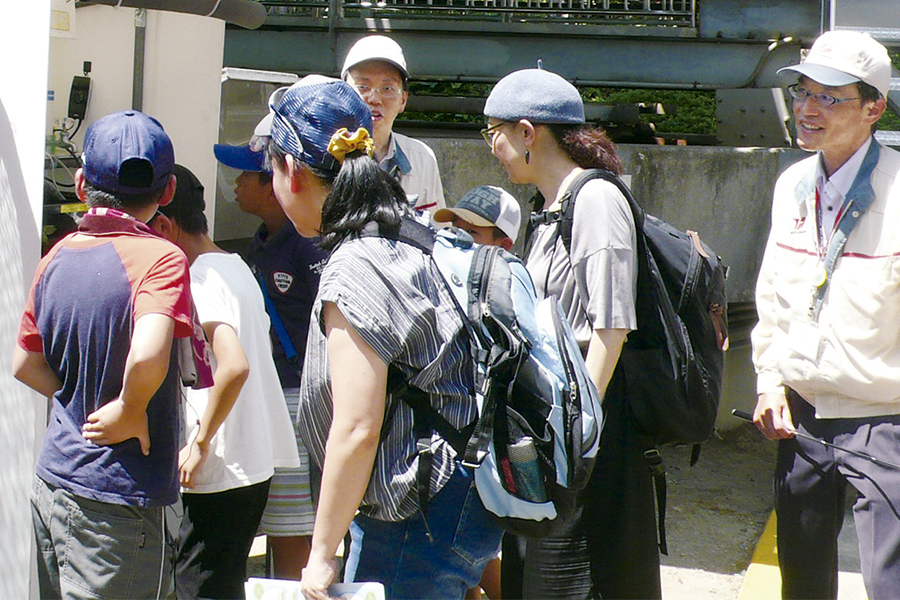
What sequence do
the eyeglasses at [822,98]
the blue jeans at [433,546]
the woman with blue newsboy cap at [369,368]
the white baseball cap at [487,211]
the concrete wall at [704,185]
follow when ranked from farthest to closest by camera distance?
the concrete wall at [704,185] < the white baseball cap at [487,211] < the eyeglasses at [822,98] < the blue jeans at [433,546] < the woman with blue newsboy cap at [369,368]

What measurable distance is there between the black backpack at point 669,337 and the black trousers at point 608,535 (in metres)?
0.06

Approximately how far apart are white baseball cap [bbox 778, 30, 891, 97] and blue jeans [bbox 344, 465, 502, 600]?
1.67 m

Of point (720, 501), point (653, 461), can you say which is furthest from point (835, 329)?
point (720, 501)

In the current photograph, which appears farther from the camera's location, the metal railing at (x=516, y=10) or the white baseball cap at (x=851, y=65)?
the metal railing at (x=516, y=10)

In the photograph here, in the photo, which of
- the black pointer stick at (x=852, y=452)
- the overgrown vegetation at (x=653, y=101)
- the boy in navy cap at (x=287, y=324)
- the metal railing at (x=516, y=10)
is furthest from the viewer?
the overgrown vegetation at (x=653, y=101)

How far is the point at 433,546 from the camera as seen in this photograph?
7.16 feet

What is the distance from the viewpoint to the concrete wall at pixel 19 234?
3029 millimetres

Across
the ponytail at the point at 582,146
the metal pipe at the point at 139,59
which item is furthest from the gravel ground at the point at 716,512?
the metal pipe at the point at 139,59

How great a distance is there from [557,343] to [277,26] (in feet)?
18.4

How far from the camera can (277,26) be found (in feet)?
23.8

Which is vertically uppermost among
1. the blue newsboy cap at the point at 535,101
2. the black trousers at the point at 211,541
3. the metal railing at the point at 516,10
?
the metal railing at the point at 516,10

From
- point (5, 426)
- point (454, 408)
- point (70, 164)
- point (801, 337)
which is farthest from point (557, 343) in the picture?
point (70, 164)

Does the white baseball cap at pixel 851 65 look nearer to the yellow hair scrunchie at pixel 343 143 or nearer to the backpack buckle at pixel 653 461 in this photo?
the backpack buckle at pixel 653 461

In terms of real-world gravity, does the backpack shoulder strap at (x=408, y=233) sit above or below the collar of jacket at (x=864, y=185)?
below
